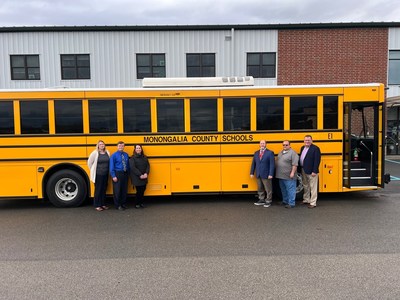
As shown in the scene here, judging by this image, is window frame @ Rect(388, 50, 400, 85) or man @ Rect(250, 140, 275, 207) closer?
man @ Rect(250, 140, 275, 207)

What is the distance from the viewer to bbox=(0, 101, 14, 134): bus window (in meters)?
7.43

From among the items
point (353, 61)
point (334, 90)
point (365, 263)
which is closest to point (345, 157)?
point (334, 90)

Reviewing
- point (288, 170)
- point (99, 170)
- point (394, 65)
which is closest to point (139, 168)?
point (99, 170)

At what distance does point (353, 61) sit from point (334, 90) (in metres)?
10.9

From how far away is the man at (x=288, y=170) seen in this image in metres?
7.35

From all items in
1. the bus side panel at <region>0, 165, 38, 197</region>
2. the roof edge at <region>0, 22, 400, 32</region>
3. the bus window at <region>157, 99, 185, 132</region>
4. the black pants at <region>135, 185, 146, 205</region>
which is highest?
the roof edge at <region>0, 22, 400, 32</region>

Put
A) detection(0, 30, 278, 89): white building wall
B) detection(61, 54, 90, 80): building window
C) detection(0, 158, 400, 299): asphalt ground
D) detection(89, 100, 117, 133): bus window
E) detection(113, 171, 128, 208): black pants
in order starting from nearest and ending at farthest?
detection(0, 158, 400, 299): asphalt ground, detection(113, 171, 128, 208): black pants, detection(89, 100, 117, 133): bus window, detection(0, 30, 278, 89): white building wall, detection(61, 54, 90, 80): building window

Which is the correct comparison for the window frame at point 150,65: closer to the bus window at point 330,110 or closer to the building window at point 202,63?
the building window at point 202,63

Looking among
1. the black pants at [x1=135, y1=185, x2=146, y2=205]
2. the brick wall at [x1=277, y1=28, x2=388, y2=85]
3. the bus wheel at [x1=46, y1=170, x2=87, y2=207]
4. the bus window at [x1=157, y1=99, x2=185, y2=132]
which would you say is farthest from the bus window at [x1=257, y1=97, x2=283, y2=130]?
the brick wall at [x1=277, y1=28, x2=388, y2=85]

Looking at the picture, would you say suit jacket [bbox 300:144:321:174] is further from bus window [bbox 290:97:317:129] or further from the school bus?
bus window [bbox 290:97:317:129]

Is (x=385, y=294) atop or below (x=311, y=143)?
below

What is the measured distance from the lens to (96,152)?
24.1 ft

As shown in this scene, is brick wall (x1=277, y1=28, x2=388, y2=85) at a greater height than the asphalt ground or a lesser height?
greater

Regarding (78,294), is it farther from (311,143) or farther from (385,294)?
(311,143)
